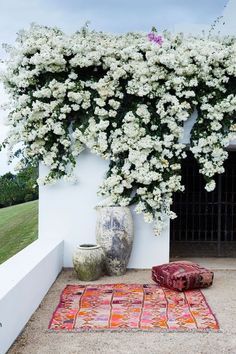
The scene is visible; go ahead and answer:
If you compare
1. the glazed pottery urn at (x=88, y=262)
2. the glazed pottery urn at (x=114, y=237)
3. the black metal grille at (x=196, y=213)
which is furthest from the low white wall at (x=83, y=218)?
the black metal grille at (x=196, y=213)

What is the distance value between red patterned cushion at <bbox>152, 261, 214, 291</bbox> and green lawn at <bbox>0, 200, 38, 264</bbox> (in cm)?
560

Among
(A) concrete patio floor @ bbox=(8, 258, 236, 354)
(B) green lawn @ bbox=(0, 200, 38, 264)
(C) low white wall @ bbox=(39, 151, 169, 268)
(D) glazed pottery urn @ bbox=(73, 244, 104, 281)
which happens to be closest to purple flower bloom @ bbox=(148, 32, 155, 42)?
(C) low white wall @ bbox=(39, 151, 169, 268)

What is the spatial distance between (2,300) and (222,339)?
1898 mm

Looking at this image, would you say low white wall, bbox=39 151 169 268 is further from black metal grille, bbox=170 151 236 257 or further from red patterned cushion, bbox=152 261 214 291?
black metal grille, bbox=170 151 236 257

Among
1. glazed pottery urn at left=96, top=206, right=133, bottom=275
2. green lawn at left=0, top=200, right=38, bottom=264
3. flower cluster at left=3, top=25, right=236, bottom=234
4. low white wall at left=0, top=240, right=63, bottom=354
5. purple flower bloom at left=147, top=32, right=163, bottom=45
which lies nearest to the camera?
low white wall at left=0, top=240, right=63, bottom=354

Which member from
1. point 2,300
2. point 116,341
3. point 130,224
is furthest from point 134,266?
point 2,300

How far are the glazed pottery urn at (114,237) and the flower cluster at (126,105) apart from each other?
24 centimetres

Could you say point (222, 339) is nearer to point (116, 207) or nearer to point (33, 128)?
point (116, 207)

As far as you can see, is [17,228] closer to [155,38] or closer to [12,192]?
[12,192]

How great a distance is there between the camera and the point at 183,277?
18.9ft

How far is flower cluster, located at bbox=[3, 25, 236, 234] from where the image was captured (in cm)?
681

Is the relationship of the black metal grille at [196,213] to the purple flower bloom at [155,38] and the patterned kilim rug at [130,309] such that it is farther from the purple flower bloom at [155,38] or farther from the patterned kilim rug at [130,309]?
the patterned kilim rug at [130,309]

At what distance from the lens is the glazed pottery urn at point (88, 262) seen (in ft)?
20.7

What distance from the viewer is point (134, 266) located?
7211 millimetres
